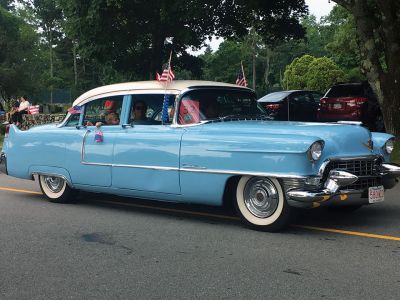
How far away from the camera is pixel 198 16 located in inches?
828

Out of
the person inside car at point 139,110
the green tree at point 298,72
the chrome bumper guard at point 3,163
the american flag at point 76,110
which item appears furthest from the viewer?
the green tree at point 298,72

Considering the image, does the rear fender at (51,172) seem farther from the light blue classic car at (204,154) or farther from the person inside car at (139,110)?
the person inside car at (139,110)

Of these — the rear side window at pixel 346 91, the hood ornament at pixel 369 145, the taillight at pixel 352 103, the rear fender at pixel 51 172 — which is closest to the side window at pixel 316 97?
the rear side window at pixel 346 91

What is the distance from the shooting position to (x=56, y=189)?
27.8ft

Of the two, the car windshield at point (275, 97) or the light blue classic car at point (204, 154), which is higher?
the car windshield at point (275, 97)

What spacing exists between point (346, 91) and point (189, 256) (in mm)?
14490

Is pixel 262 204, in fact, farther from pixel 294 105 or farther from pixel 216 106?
pixel 294 105

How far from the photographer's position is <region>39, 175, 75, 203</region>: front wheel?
8320 millimetres

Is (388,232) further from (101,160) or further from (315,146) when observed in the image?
(101,160)

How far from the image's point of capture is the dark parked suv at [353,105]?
17859mm

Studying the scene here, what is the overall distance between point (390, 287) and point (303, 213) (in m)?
2.85

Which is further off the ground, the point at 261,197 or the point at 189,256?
the point at 261,197

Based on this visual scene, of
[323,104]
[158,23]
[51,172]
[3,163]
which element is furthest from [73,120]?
[158,23]

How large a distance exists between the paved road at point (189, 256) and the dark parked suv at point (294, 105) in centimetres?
1149
